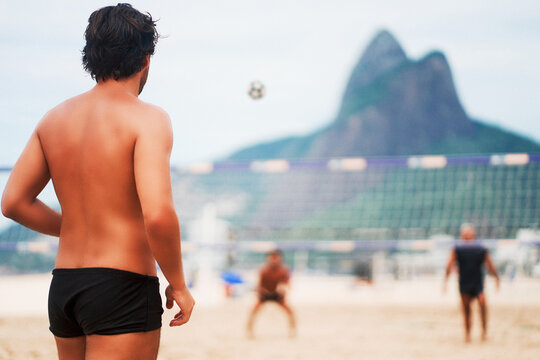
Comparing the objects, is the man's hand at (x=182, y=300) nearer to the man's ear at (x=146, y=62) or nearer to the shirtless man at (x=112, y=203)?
the shirtless man at (x=112, y=203)

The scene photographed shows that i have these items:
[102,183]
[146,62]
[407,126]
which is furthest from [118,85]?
[407,126]

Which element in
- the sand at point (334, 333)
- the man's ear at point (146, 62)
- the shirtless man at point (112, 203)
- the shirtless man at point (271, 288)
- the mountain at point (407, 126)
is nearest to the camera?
the shirtless man at point (112, 203)

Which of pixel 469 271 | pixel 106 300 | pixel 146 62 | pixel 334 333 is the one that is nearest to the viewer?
pixel 106 300

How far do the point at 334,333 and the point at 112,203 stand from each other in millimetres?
7012

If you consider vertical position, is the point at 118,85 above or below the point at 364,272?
above

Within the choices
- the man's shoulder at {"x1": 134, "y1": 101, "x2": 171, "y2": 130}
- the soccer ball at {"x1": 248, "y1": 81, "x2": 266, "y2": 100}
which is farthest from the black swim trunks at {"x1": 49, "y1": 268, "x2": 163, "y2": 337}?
the soccer ball at {"x1": 248, "y1": 81, "x2": 266, "y2": 100}

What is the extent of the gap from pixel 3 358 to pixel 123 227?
4.98m

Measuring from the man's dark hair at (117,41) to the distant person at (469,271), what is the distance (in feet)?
20.1

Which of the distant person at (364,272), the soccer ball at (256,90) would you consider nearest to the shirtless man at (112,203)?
the soccer ball at (256,90)

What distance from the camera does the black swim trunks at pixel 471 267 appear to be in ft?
23.3

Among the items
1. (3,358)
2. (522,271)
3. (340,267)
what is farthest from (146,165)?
(340,267)

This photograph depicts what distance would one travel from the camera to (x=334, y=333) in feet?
26.8

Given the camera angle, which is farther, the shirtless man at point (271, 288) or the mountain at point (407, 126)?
the mountain at point (407, 126)

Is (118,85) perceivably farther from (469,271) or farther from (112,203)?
(469,271)
